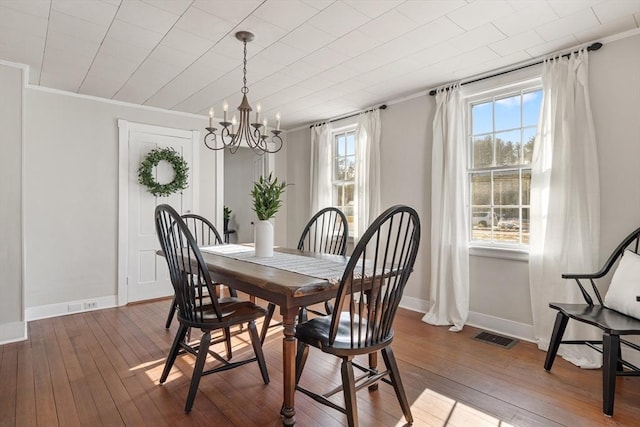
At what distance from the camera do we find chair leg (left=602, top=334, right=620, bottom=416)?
6.30ft

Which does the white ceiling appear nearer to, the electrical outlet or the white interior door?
the white interior door

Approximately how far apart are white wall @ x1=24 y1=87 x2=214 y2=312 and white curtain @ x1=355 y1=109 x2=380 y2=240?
2648 millimetres

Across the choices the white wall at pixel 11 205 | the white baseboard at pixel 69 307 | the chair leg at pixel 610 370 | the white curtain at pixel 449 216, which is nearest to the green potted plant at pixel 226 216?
the white baseboard at pixel 69 307

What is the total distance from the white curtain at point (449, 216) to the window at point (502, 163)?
12 cm

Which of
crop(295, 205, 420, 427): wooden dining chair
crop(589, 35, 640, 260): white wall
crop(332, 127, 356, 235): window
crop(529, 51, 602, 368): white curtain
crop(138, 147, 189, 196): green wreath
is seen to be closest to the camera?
crop(295, 205, 420, 427): wooden dining chair

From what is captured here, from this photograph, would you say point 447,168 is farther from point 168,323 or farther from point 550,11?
point 168,323

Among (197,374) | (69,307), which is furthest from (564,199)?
(69,307)

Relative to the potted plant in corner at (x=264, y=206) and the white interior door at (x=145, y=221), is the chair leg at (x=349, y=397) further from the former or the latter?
the white interior door at (x=145, y=221)

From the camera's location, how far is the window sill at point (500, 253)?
3035 mm

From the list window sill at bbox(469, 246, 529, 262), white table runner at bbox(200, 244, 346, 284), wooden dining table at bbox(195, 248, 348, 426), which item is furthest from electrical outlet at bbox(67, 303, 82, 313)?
window sill at bbox(469, 246, 529, 262)

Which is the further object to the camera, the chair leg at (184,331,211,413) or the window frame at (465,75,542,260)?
the window frame at (465,75,542,260)

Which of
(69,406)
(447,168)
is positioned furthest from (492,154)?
(69,406)

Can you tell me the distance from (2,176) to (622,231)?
4.83 metres

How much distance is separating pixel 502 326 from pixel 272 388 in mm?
2136
